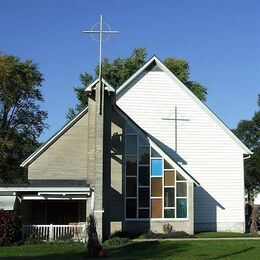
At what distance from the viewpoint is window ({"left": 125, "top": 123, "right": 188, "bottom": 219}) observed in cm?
3281

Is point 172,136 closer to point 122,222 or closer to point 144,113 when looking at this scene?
point 144,113

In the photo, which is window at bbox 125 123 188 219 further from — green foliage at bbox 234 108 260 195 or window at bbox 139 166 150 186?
green foliage at bbox 234 108 260 195

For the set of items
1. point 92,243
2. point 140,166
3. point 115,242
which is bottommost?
point 115,242

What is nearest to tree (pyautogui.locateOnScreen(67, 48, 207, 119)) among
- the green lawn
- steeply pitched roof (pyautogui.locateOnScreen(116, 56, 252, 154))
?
steeply pitched roof (pyautogui.locateOnScreen(116, 56, 252, 154))

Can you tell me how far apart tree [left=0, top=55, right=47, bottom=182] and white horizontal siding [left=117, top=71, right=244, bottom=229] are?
55.1 ft

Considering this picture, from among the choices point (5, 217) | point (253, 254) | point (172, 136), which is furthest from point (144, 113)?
point (253, 254)

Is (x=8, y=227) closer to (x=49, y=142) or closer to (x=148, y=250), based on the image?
(x=148, y=250)

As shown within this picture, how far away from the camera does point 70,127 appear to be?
33875mm

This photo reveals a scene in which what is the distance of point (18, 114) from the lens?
54125 millimetres

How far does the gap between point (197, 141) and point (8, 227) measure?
53.4ft

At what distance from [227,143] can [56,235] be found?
1516 cm

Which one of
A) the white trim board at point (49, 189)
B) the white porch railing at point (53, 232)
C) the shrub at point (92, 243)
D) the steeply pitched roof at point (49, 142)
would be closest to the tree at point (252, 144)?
the steeply pitched roof at point (49, 142)

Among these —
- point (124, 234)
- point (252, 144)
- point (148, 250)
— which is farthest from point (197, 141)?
point (252, 144)

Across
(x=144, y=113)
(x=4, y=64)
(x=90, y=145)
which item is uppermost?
(x=4, y=64)
